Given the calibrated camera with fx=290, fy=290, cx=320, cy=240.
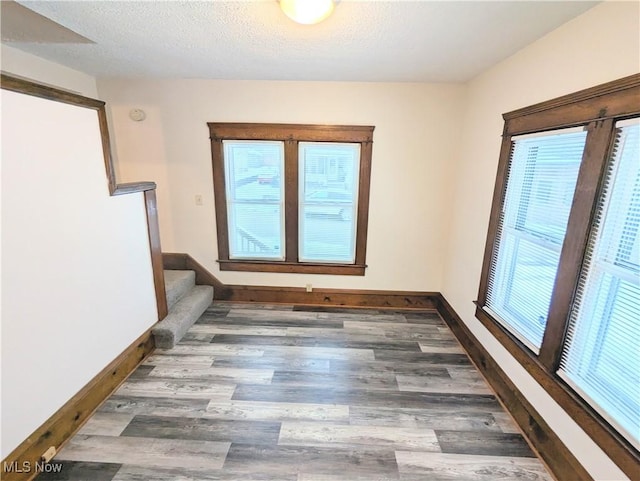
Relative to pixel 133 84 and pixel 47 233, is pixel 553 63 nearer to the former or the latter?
pixel 47 233

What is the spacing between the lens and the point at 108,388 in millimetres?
2021

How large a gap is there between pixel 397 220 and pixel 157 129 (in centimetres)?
272

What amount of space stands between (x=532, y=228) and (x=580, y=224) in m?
0.43

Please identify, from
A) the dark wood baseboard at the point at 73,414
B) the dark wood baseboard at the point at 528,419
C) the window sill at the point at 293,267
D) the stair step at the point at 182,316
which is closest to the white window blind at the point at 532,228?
the dark wood baseboard at the point at 528,419

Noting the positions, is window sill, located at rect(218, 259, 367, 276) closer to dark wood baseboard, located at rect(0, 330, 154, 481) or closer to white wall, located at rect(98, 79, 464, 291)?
white wall, located at rect(98, 79, 464, 291)

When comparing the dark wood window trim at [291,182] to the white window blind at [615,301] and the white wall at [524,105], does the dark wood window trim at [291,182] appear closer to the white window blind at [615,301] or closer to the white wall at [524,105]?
the white wall at [524,105]

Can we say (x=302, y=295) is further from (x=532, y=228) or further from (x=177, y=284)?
(x=532, y=228)

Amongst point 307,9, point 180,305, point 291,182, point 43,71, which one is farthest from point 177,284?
point 307,9

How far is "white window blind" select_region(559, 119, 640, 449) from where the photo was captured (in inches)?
48.9

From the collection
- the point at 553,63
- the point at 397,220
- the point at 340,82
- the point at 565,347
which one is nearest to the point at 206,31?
the point at 340,82

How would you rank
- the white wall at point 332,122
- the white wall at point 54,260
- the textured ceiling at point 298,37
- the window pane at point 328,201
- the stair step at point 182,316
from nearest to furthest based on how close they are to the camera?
1. the white wall at point 54,260
2. the textured ceiling at point 298,37
3. the stair step at point 182,316
4. the white wall at point 332,122
5. the window pane at point 328,201

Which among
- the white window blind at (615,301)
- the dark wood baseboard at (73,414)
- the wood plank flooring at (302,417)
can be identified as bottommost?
the wood plank flooring at (302,417)

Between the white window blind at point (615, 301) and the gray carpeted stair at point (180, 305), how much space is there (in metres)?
2.85

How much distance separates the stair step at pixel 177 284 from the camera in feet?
9.52
